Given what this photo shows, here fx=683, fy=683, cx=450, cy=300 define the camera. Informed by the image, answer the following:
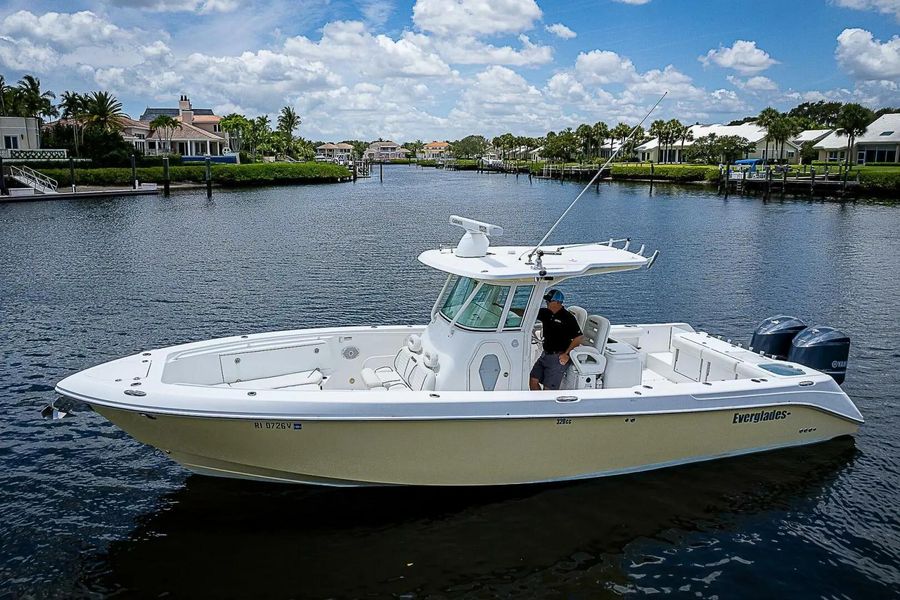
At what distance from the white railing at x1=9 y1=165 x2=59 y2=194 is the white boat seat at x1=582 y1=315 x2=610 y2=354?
186ft

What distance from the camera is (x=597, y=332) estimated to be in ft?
29.1

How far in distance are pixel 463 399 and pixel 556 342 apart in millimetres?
1864

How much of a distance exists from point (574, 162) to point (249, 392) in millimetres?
134718

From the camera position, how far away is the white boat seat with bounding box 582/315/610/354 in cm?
877

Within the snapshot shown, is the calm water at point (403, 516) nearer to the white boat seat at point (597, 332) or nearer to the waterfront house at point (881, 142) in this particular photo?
the white boat seat at point (597, 332)

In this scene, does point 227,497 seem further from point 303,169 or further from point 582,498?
point 303,169

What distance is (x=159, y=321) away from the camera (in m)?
17.4

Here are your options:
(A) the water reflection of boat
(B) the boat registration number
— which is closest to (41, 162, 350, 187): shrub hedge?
(A) the water reflection of boat

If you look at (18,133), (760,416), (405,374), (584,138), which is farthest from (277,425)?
(584,138)

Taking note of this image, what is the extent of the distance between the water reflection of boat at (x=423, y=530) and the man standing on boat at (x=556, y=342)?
1349mm

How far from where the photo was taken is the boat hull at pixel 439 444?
7301 mm

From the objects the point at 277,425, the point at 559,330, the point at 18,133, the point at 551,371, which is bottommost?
the point at 277,425

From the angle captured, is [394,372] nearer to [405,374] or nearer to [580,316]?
[405,374]

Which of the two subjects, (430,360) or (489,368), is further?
(430,360)
